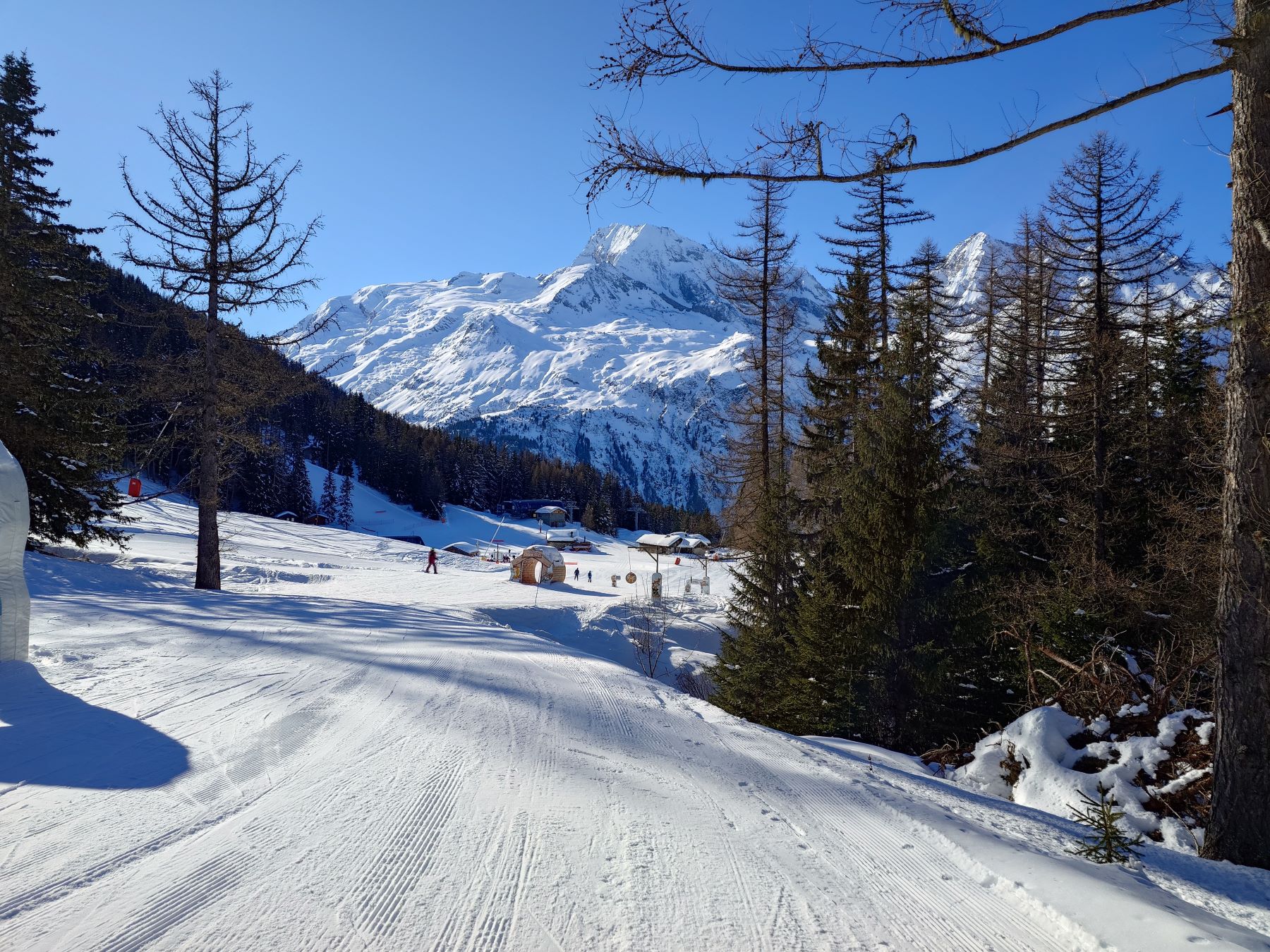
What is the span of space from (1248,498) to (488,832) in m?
4.55

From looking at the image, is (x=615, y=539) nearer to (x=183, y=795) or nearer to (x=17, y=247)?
(x=17, y=247)

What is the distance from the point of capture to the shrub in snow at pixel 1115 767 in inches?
189

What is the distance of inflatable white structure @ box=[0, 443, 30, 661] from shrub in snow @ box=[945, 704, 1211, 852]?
310 inches

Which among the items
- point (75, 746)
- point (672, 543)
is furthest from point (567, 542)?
point (75, 746)

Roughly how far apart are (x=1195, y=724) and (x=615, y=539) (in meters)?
87.5

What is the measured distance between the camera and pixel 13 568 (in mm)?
5223

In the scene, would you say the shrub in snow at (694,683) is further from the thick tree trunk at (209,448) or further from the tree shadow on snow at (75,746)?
the tree shadow on snow at (75,746)

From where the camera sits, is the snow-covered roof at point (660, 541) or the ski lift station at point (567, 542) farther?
the ski lift station at point (567, 542)

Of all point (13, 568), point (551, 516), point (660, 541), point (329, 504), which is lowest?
point (660, 541)

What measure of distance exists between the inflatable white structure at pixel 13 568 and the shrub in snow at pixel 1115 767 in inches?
310

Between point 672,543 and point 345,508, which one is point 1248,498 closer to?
point 672,543

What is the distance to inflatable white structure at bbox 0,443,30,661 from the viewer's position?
5.06 metres

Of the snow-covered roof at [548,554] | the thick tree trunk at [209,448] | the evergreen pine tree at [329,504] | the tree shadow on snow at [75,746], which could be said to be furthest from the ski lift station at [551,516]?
the tree shadow on snow at [75,746]

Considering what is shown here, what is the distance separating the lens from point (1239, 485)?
3797mm
